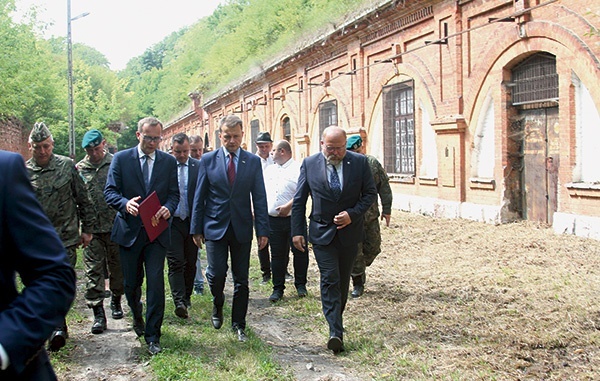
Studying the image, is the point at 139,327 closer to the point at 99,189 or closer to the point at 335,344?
the point at 99,189

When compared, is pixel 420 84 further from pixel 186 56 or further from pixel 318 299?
pixel 186 56

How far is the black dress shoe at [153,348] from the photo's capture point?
544 centimetres

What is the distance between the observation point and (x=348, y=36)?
62.7ft

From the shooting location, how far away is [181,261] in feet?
23.1

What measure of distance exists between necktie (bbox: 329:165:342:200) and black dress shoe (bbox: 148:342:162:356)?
6.61 feet

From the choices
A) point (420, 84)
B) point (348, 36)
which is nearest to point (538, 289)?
point (420, 84)

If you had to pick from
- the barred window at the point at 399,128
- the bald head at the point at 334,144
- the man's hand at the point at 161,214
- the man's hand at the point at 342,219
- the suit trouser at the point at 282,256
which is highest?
Result: the barred window at the point at 399,128

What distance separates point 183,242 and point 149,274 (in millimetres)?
1852

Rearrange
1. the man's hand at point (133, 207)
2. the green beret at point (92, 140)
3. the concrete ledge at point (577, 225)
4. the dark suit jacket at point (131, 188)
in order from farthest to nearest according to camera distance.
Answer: the concrete ledge at point (577, 225)
the green beret at point (92, 140)
the dark suit jacket at point (131, 188)
the man's hand at point (133, 207)

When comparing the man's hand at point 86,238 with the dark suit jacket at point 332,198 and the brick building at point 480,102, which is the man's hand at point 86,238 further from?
→ the brick building at point 480,102

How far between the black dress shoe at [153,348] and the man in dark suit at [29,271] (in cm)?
348

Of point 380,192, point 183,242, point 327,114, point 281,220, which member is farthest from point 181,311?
point 327,114

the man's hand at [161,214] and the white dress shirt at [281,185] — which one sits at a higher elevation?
the white dress shirt at [281,185]

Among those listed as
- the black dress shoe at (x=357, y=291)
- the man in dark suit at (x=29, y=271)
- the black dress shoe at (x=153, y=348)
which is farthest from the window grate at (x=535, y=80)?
the man in dark suit at (x=29, y=271)
